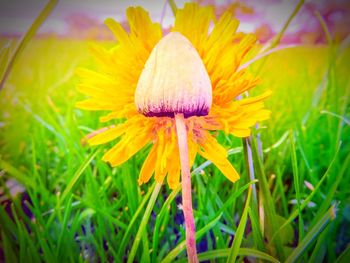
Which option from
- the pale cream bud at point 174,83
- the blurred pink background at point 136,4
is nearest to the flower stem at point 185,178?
the pale cream bud at point 174,83

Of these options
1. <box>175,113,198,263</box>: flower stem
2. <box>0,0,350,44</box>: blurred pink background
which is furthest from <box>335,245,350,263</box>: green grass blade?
<box>0,0,350,44</box>: blurred pink background

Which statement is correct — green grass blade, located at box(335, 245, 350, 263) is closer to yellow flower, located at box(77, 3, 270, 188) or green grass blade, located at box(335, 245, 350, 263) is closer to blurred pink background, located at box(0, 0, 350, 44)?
yellow flower, located at box(77, 3, 270, 188)

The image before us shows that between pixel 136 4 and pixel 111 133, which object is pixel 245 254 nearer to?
pixel 111 133

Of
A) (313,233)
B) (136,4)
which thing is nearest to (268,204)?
(313,233)

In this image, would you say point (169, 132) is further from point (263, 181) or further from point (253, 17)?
point (253, 17)

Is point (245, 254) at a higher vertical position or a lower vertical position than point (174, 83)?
lower

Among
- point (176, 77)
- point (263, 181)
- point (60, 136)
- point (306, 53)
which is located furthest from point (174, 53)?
point (306, 53)
